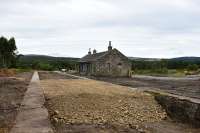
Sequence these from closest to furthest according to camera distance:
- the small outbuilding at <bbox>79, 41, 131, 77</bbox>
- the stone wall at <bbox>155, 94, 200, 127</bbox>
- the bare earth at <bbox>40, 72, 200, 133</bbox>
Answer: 1. the bare earth at <bbox>40, 72, 200, 133</bbox>
2. the stone wall at <bbox>155, 94, 200, 127</bbox>
3. the small outbuilding at <bbox>79, 41, 131, 77</bbox>

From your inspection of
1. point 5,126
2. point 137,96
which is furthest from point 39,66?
point 5,126

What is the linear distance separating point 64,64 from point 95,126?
352 feet

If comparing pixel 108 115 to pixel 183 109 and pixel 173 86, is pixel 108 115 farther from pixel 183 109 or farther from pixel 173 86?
pixel 173 86

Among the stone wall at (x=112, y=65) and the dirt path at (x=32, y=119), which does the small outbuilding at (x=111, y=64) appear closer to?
the stone wall at (x=112, y=65)

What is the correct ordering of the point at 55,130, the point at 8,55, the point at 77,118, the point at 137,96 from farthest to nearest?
the point at 8,55 → the point at 137,96 → the point at 77,118 → the point at 55,130

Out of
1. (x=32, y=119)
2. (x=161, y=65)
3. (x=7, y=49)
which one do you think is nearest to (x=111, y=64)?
(x=161, y=65)

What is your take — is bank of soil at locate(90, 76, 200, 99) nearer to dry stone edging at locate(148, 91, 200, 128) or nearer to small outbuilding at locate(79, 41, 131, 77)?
dry stone edging at locate(148, 91, 200, 128)

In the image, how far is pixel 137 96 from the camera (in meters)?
19.6

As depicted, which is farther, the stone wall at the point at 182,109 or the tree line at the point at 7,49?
the tree line at the point at 7,49

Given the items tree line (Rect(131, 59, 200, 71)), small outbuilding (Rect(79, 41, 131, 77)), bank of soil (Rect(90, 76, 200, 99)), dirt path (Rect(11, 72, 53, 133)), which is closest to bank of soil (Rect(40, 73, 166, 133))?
dirt path (Rect(11, 72, 53, 133))

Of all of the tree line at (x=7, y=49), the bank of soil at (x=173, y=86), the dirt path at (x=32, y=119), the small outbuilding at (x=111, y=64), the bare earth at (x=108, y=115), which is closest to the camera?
the dirt path at (x=32, y=119)

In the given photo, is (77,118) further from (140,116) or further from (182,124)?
(182,124)

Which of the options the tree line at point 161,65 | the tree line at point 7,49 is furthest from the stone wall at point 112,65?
the tree line at point 7,49

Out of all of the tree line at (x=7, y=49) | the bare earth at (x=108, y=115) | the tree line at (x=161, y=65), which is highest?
the tree line at (x=7, y=49)
